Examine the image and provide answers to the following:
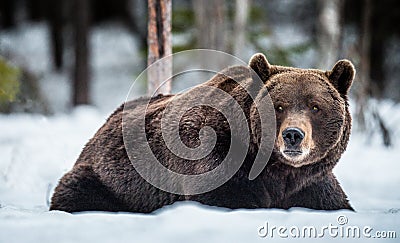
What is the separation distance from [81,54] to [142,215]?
45.7ft

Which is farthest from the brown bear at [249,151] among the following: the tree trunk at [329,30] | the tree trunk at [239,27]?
the tree trunk at [329,30]

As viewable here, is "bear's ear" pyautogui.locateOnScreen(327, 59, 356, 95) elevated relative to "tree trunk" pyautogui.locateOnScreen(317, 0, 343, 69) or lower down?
lower down

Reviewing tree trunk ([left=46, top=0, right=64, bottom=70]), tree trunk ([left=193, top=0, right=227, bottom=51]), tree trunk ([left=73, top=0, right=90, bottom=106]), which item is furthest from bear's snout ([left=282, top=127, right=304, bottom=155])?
tree trunk ([left=46, top=0, right=64, bottom=70])

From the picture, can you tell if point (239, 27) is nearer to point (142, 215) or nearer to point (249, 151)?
point (249, 151)

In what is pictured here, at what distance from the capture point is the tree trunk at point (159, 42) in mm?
6379

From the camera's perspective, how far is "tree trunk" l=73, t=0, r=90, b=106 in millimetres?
17297

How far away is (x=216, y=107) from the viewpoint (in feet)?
14.3

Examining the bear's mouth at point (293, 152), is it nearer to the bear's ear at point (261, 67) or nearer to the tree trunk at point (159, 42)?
the bear's ear at point (261, 67)

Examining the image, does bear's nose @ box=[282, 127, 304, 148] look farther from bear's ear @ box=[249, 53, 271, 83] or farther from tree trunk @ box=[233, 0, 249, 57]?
tree trunk @ box=[233, 0, 249, 57]

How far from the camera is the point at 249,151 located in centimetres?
424

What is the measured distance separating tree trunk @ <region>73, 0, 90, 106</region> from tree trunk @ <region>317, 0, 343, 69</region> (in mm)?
7133

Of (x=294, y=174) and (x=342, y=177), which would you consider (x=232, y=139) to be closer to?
(x=294, y=174)

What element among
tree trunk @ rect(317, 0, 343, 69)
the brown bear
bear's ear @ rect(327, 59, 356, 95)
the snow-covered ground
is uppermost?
tree trunk @ rect(317, 0, 343, 69)

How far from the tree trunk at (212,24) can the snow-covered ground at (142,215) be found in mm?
2971
